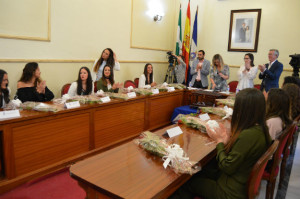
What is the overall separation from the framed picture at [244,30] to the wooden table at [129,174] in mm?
5113

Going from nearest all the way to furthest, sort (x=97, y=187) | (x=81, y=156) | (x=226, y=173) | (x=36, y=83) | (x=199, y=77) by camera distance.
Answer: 1. (x=97, y=187)
2. (x=226, y=173)
3. (x=81, y=156)
4. (x=36, y=83)
5. (x=199, y=77)

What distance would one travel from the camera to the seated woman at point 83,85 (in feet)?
11.0

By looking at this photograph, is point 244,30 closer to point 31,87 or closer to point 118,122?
point 118,122

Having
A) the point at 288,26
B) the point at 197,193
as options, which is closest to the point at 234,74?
the point at 288,26

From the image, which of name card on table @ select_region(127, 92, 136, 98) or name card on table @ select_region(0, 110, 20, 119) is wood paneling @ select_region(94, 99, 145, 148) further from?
name card on table @ select_region(0, 110, 20, 119)

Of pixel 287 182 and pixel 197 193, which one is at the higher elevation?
pixel 197 193

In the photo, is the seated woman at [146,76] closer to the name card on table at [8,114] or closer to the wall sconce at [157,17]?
the wall sconce at [157,17]

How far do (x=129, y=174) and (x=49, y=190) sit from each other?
1.30 meters

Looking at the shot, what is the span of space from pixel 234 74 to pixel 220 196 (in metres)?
5.25

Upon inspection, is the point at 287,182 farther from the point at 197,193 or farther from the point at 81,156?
the point at 81,156

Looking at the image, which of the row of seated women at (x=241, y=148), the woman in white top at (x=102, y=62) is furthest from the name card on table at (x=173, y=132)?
the woman in white top at (x=102, y=62)

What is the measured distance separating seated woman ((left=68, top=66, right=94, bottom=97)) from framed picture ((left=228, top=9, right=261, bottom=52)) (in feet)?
13.8

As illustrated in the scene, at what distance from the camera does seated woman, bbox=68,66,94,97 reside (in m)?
3.36

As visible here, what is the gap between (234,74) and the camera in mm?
6258
